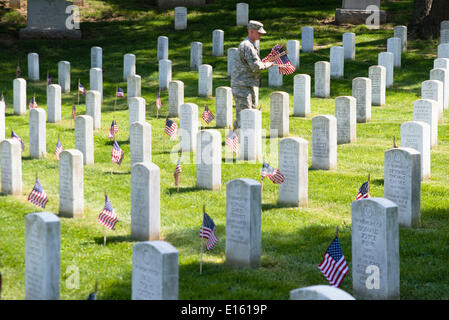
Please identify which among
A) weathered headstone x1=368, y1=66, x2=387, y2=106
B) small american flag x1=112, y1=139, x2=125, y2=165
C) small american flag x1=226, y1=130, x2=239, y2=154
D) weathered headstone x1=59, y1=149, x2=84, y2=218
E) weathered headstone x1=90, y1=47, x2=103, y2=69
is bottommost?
weathered headstone x1=59, y1=149, x2=84, y2=218

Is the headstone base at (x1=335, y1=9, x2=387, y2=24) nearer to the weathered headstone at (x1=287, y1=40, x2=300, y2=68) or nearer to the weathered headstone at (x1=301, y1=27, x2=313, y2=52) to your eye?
the weathered headstone at (x1=301, y1=27, x2=313, y2=52)

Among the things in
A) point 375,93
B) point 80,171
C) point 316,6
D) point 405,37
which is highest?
point 316,6

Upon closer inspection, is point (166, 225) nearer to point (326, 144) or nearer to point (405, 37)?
point (326, 144)

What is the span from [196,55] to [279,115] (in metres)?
8.09

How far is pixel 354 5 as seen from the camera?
2730 centimetres

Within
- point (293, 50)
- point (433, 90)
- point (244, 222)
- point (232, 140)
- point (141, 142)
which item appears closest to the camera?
point (244, 222)

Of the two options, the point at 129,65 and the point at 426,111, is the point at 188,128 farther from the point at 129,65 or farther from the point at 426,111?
the point at 129,65

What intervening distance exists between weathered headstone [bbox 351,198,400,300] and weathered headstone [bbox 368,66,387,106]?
11174 mm

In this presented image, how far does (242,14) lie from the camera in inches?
1104

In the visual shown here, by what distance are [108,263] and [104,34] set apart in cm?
2114

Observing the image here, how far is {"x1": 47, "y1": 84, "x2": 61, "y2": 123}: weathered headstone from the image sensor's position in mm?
18219

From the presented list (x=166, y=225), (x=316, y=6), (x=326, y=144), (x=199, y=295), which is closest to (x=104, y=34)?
(x=316, y=6)

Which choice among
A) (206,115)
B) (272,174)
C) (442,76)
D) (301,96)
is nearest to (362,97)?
(301,96)

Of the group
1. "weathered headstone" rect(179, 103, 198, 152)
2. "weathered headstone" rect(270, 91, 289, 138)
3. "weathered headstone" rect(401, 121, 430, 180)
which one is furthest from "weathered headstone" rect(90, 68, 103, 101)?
"weathered headstone" rect(401, 121, 430, 180)
